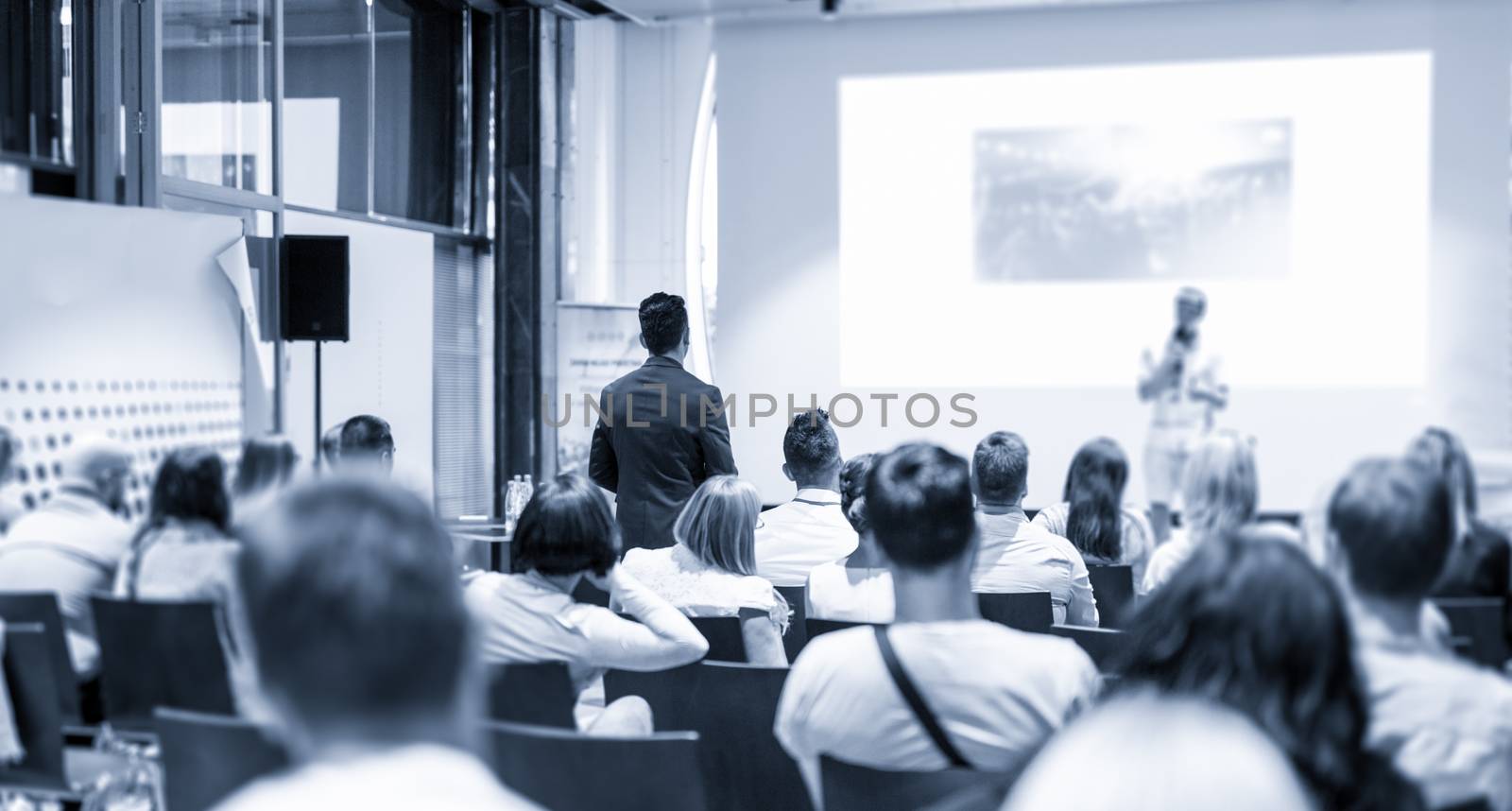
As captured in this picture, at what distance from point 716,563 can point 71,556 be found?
1606 mm

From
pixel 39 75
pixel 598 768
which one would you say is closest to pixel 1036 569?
pixel 598 768

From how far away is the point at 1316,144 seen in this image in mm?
7887

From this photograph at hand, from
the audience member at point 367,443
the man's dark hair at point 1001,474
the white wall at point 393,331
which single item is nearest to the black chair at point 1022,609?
the man's dark hair at point 1001,474

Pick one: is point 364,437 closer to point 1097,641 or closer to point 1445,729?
point 1097,641

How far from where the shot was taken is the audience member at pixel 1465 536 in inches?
74.2

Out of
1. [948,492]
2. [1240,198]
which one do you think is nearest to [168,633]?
[948,492]

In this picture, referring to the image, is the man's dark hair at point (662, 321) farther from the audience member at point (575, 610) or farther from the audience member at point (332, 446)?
the audience member at point (575, 610)

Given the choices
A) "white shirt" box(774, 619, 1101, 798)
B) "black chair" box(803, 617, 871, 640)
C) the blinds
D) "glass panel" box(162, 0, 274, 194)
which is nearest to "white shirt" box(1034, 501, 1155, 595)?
"black chair" box(803, 617, 871, 640)

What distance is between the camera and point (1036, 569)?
3.71 metres

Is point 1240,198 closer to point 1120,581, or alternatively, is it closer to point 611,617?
point 1120,581

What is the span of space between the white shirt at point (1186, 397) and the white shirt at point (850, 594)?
4.92 m

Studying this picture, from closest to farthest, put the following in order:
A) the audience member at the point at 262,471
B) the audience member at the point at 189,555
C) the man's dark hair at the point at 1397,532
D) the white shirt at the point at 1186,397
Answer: the man's dark hair at the point at 1397,532 → the audience member at the point at 189,555 → the audience member at the point at 262,471 → the white shirt at the point at 1186,397

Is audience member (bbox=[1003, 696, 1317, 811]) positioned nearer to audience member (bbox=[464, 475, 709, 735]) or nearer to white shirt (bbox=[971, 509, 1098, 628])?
audience member (bbox=[464, 475, 709, 735])

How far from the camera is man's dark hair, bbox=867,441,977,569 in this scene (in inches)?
84.8
